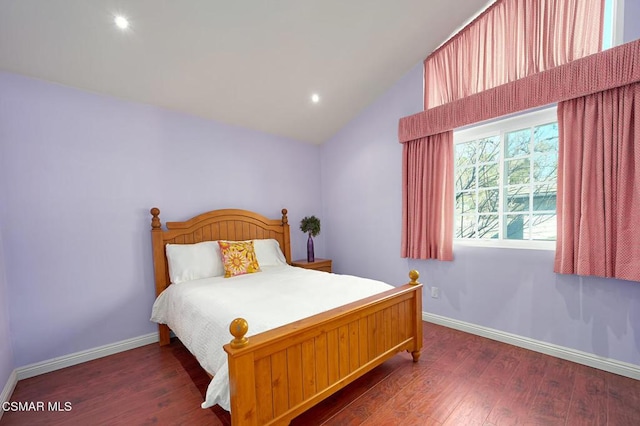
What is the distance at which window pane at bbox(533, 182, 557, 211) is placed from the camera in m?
2.41

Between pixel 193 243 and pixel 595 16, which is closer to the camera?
pixel 595 16

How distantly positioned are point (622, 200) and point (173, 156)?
12.3ft

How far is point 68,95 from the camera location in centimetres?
236

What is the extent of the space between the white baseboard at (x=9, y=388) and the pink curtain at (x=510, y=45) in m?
4.17

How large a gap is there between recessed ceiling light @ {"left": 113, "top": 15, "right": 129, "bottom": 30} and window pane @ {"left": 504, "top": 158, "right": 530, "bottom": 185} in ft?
10.8

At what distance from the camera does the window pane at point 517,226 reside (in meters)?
2.56

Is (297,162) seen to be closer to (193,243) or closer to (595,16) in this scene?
(193,243)

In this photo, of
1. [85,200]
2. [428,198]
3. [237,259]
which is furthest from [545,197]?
[85,200]

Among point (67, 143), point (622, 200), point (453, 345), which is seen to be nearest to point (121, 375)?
point (67, 143)

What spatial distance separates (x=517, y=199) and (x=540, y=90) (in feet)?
3.06

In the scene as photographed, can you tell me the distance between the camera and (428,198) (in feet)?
9.80

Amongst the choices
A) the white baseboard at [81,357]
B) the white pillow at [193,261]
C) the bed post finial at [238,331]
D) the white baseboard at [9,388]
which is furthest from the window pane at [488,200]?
the white baseboard at [9,388]

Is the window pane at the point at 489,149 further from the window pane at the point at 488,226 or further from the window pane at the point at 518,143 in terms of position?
the window pane at the point at 488,226

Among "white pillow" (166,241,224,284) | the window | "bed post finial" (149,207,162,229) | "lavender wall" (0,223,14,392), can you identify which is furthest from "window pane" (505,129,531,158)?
"lavender wall" (0,223,14,392)
